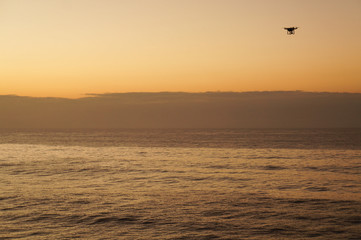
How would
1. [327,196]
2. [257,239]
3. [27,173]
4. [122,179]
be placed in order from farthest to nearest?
1. [27,173]
2. [122,179]
3. [327,196]
4. [257,239]

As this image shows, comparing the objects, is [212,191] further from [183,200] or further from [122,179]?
[122,179]

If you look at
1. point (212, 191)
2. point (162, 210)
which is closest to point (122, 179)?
point (212, 191)

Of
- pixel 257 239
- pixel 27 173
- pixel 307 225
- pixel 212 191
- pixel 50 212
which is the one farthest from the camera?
pixel 27 173

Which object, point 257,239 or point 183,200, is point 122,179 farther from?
point 257,239

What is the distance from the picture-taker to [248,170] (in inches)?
1639

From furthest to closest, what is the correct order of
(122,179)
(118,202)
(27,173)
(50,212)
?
(27,173), (122,179), (118,202), (50,212)

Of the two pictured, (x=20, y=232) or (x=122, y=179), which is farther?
(x=122, y=179)

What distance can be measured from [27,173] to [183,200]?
72.6ft

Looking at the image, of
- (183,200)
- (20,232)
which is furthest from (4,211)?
(183,200)

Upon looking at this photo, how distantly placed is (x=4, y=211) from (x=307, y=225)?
1782 centimetres

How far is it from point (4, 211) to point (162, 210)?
9665 mm

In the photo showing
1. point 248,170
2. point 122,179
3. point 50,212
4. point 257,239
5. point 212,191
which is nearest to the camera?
point 257,239

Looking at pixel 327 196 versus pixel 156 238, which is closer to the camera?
pixel 156 238

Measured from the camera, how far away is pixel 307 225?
736 inches
